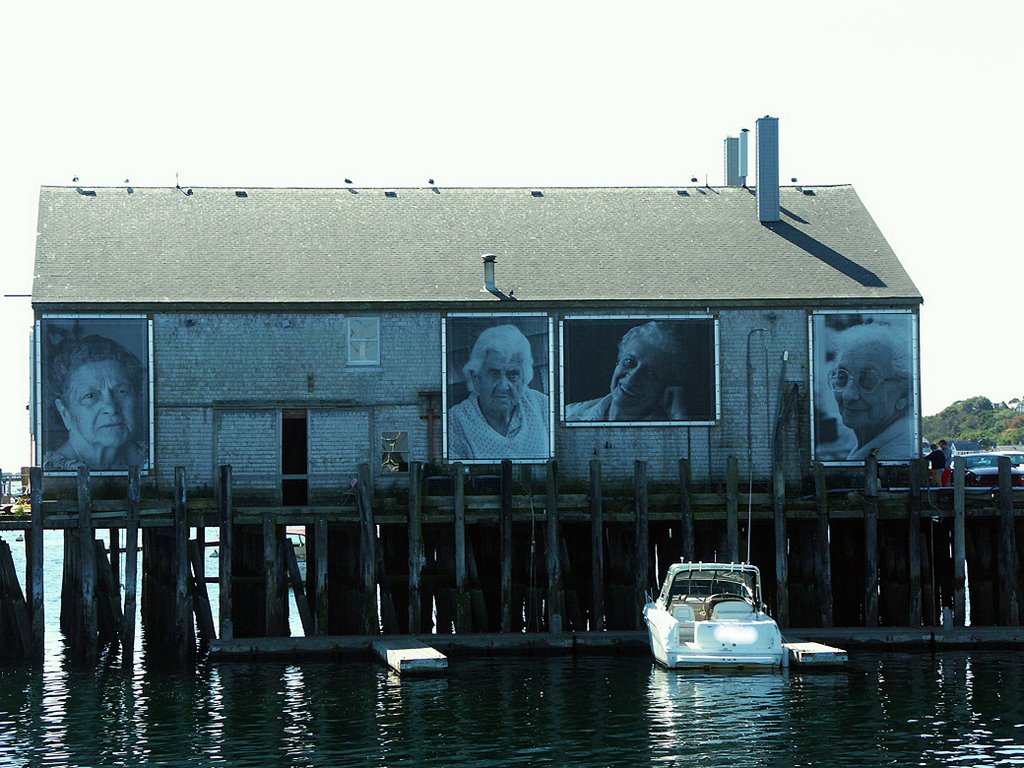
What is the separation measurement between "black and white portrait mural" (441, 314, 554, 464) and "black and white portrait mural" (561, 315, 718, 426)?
2.03 ft

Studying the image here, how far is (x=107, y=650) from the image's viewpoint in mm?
37031

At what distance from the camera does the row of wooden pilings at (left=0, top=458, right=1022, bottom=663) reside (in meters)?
33.8

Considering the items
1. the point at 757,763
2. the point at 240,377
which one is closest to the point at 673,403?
the point at 240,377

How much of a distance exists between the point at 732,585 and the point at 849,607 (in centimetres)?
567

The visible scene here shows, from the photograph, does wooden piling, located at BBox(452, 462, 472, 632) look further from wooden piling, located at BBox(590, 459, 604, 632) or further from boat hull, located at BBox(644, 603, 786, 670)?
boat hull, located at BBox(644, 603, 786, 670)

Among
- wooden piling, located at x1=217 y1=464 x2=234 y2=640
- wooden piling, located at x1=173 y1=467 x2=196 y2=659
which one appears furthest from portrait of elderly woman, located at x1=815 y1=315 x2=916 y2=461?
wooden piling, located at x1=173 y1=467 x2=196 y2=659

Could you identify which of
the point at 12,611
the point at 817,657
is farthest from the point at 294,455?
the point at 817,657

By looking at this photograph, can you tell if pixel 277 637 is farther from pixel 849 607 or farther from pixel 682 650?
pixel 849 607

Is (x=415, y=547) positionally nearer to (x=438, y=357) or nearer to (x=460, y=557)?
(x=460, y=557)

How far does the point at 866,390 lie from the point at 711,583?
7.50 meters

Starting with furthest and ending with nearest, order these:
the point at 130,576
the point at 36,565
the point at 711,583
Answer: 1. the point at 130,576
2. the point at 36,565
3. the point at 711,583

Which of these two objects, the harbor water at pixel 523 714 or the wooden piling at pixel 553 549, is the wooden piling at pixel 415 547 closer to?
the harbor water at pixel 523 714

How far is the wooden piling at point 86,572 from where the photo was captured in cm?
3269

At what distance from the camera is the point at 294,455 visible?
36.6 metres
